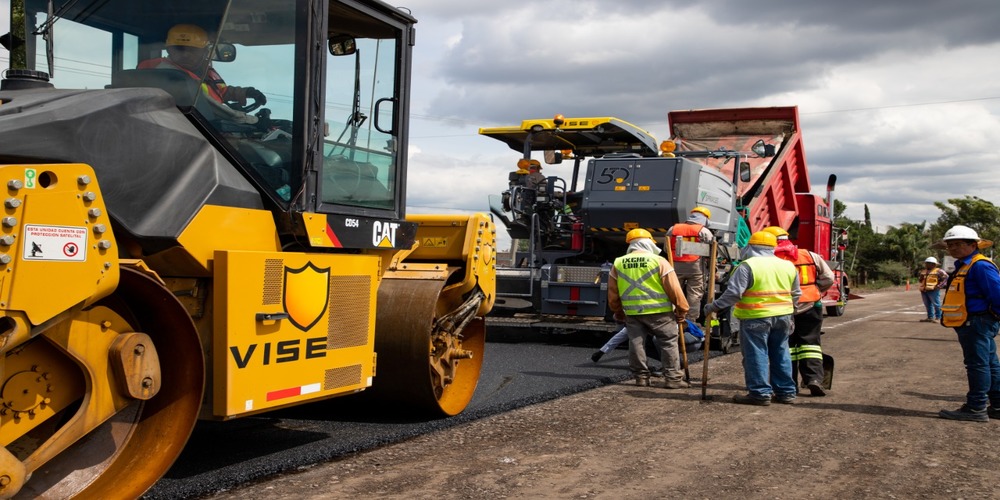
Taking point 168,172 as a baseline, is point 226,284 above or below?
below

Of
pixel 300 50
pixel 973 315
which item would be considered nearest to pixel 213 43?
pixel 300 50

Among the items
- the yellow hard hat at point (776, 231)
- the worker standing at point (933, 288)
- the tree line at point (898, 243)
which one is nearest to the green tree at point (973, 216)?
the tree line at point (898, 243)

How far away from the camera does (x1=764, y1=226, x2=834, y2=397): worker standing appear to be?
25.8 feet

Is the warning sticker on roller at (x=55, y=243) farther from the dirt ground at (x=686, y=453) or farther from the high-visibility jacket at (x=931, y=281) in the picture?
the high-visibility jacket at (x=931, y=281)

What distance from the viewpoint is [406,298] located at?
6023 mm

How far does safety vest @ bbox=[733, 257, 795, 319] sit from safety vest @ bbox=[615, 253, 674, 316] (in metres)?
0.73

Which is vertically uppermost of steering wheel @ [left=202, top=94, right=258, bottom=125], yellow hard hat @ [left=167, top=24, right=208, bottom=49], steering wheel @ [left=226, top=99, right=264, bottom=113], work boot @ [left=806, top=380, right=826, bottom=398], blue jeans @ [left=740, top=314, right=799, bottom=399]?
yellow hard hat @ [left=167, top=24, right=208, bottom=49]

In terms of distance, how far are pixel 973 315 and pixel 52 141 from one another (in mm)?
5936

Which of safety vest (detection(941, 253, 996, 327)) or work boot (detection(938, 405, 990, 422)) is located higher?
safety vest (detection(941, 253, 996, 327))

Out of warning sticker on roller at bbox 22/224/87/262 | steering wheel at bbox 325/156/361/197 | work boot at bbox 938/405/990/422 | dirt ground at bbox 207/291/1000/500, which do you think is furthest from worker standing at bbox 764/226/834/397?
warning sticker on roller at bbox 22/224/87/262

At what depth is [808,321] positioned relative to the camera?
7992mm

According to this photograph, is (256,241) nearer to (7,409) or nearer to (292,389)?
(292,389)

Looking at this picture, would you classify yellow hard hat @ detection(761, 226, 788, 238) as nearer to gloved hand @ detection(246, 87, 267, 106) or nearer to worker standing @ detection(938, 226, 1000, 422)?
worker standing @ detection(938, 226, 1000, 422)

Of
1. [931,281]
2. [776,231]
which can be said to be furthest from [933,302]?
[776,231]
